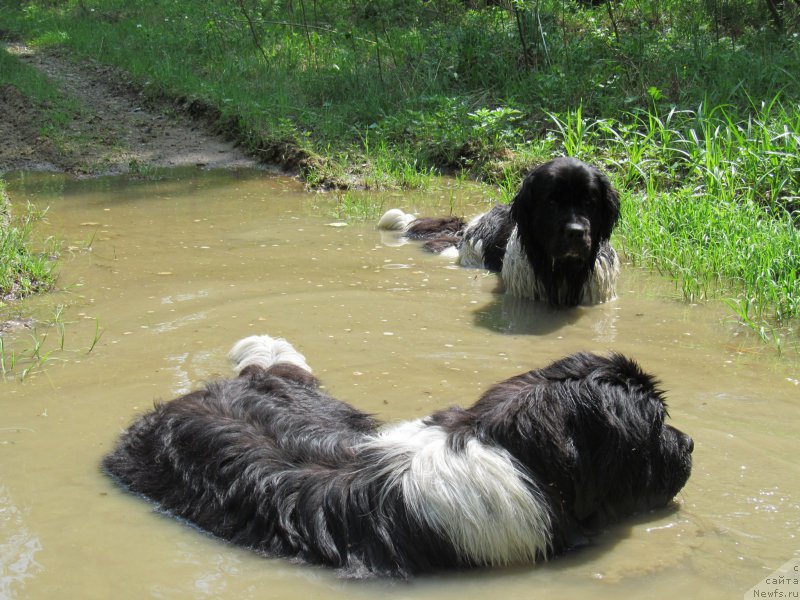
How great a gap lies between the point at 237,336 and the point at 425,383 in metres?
1.39

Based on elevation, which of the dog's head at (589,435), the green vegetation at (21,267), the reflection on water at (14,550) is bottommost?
the reflection on water at (14,550)

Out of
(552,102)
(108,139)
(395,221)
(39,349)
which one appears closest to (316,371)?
(39,349)

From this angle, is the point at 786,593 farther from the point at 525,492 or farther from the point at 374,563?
the point at 374,563

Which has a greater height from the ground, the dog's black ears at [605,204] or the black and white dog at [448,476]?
the dog's black ears at [605,204]

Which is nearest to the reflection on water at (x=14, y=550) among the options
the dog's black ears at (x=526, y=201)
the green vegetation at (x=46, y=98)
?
the dog's black ears at (x=526, y=201)

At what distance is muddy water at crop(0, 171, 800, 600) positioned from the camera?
10.9 feet

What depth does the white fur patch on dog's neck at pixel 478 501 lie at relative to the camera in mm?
3299

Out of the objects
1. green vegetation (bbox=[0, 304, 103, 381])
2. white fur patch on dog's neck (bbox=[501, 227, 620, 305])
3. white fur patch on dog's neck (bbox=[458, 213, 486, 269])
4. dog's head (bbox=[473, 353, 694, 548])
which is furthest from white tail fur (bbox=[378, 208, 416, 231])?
dog's head (bbox=[473, 353, 694, 548])

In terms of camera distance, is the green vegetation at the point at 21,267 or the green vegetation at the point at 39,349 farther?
the green vegetation at the point at 21,267

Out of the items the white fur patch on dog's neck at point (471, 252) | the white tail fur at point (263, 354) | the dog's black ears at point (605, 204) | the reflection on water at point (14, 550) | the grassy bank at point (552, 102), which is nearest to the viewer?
the reflection on water at point (14, 550)

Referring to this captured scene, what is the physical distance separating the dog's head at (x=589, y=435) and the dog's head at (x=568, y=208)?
10.1ft

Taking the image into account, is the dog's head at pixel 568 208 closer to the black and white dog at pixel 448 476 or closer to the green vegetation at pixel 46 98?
the black and white dog at pixel 448 476

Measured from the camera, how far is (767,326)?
6.00 m

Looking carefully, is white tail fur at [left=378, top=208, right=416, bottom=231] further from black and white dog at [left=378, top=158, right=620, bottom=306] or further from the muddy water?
black and white dog at [left=378, top=158, right=620, bottom=306]
